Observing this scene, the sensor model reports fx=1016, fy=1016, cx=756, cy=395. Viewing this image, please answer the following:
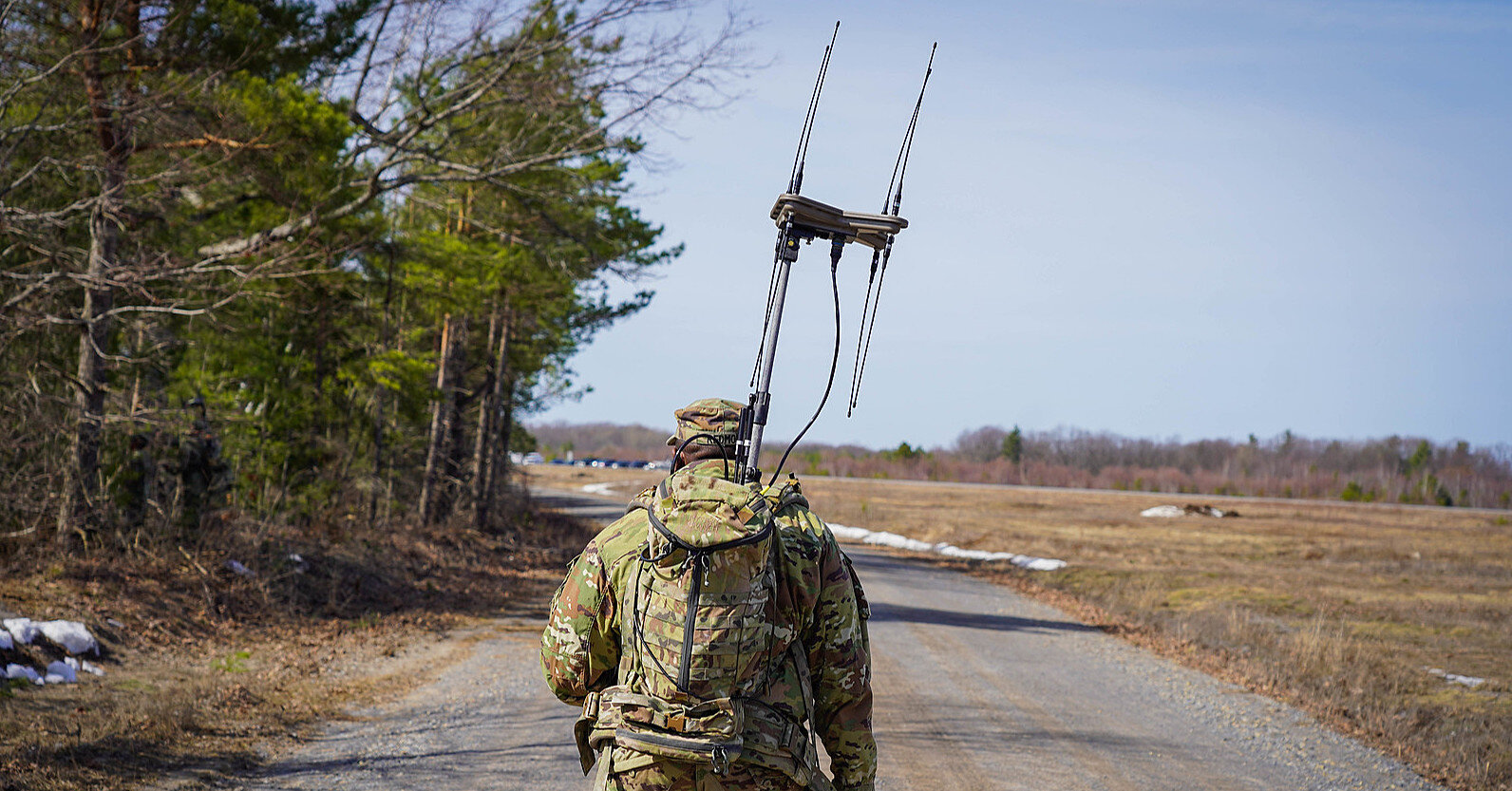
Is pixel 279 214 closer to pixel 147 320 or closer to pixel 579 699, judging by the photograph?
pixel 147 320

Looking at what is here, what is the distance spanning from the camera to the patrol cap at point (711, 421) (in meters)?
3.16

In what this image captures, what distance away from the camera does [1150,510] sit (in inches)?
2261

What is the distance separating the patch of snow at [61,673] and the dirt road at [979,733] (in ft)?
6.91

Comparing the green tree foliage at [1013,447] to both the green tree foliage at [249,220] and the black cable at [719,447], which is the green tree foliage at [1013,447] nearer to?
the green tree foliage at [249,220]

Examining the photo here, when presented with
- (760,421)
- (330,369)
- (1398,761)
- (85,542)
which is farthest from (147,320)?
(1398,761)

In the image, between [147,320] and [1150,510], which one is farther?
[1150,510]

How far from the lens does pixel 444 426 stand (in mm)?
19906

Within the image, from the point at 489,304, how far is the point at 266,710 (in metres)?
14.7

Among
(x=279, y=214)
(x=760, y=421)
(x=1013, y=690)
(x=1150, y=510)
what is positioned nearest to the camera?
(x=760, y=421)

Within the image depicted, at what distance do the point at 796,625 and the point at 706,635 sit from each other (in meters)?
0.33

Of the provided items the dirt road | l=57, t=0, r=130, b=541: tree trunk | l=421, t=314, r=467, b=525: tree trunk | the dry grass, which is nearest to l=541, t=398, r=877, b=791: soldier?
the dirt road

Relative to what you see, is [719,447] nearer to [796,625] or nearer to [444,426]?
[796,625]

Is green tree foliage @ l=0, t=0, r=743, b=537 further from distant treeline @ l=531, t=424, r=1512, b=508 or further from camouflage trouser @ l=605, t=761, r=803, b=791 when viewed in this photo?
distant treeline @ l=531, t=424, r=1512, b=508

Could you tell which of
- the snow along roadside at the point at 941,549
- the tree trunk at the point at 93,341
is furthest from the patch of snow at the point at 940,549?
the tree trunk at the point at 93,341
